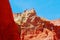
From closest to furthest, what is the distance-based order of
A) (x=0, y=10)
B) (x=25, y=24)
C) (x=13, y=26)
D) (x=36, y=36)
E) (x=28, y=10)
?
(x=0, y=10) < (x=13, y=26) < (x=36, y=36) < (x=25, y=24) < (x=28, y=10)

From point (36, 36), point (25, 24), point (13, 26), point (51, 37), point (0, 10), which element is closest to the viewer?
point (0, 10)

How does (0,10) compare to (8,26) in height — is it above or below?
above

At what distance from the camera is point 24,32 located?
45000 millimetres

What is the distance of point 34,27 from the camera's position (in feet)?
153

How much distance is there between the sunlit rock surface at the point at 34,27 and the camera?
4391 centimetres

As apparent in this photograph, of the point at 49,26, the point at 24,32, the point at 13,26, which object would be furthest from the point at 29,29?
the point at 13,26

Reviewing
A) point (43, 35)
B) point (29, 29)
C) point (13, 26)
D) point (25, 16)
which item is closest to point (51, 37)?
point (43, 35)

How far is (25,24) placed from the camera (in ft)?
157

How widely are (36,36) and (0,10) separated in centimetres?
A: 3143

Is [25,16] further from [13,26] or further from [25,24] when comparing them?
[13,26]

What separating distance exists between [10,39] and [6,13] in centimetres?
151

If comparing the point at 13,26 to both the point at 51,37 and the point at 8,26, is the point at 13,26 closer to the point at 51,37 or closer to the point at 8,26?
the point at 8,26

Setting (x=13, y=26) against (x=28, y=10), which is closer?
Result: (x=13, y=26)

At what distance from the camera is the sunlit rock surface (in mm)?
43906
